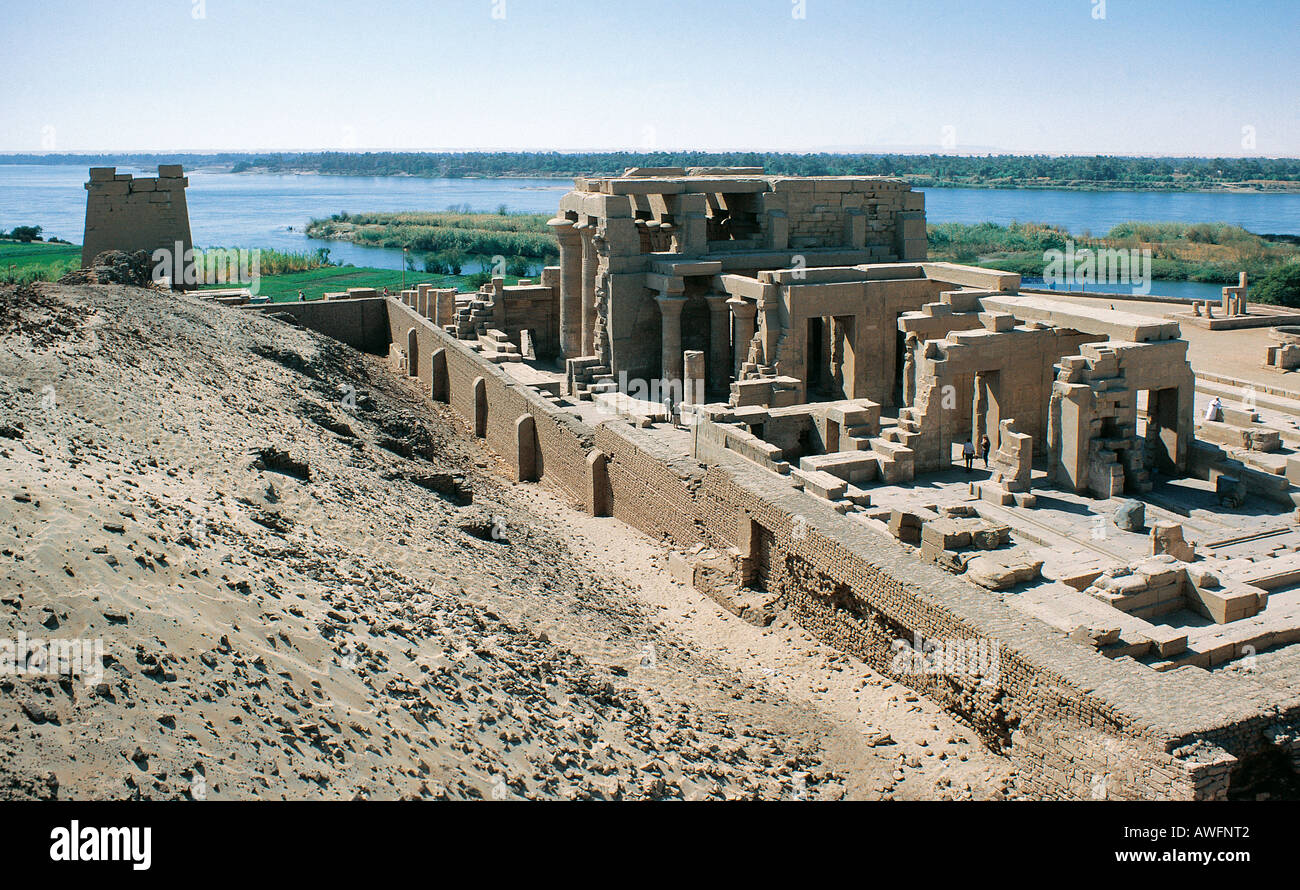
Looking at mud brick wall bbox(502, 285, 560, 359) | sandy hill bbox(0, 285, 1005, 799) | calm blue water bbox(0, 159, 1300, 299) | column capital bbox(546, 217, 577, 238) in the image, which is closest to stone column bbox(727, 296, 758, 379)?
column capital bbox(546, 217, 577, 238)

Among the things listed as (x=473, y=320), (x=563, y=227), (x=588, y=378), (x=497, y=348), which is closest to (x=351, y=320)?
(x=473, y=320)

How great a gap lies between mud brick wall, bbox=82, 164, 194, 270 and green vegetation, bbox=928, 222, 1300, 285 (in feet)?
173

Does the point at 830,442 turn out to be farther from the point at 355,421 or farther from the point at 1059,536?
the point at 355,421

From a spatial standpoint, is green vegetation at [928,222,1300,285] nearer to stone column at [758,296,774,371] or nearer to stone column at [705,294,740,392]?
stone column at [705,294,740,392]

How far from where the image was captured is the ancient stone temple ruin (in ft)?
40.0

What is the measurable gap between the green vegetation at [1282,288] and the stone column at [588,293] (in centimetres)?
3469

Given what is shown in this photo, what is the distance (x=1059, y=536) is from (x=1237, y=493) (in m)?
3.76

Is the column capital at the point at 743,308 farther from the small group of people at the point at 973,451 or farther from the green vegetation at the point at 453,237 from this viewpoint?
the green vegetation at the point at 453,237

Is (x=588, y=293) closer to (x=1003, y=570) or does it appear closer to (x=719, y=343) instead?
Result: (x=719, y=343)

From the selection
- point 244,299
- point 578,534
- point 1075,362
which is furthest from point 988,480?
point 244,299

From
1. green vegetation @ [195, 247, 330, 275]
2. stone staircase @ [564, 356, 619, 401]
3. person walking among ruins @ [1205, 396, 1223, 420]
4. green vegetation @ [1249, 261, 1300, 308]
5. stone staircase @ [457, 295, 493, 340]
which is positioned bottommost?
person walking among ruins @ [1205, 396, 1223, 420]

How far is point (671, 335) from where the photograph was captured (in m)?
27.7

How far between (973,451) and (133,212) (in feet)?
78.9

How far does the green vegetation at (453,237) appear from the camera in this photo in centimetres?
8225
